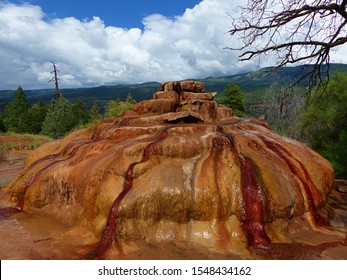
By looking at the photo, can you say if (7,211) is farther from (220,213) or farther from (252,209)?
(252,209)

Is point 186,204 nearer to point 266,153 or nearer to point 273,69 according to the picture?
point 266,153

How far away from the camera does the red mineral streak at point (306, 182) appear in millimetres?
6641

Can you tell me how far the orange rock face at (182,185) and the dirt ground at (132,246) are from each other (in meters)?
0.21

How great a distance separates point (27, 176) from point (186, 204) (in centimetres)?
440

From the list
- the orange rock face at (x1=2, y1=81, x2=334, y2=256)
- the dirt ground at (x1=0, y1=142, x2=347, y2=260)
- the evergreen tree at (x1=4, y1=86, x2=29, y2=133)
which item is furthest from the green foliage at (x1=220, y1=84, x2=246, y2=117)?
the dirt ground at (x1=0, y1=142, x2=347, y2=260)

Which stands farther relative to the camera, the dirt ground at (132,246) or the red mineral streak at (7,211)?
the red mineral streak at (7,211)

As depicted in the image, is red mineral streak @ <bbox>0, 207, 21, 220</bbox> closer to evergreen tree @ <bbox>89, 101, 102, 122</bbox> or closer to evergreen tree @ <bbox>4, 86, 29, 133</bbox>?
evergreen tree @ <bbox>89, 101, 102, 122</bbox>

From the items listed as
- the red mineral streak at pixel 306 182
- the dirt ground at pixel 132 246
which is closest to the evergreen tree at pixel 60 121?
the dirt ground at pixel 132 246

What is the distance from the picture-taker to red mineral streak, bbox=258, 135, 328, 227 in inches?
261

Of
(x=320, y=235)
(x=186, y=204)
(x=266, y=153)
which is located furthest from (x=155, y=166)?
(x=320, y=235)

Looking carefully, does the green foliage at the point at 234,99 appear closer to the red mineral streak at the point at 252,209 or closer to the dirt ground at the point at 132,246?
the dirt ground at the point at 132,246

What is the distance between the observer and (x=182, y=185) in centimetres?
606

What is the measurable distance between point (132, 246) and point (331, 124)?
38.5ft

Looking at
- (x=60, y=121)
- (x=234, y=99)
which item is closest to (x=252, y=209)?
(x=60, y=121)
